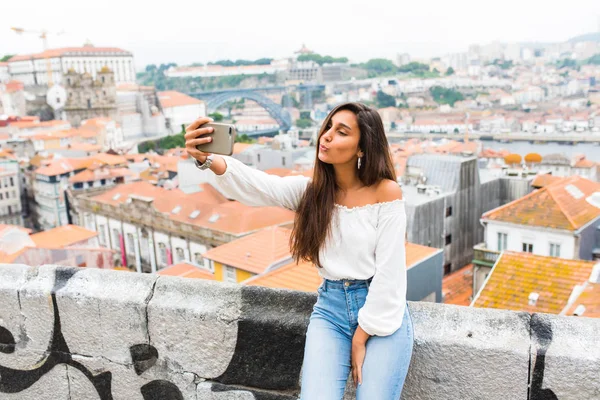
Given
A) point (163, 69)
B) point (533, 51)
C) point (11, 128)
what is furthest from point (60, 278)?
point (533, 51)

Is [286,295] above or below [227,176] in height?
below

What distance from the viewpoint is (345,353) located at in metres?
1.61

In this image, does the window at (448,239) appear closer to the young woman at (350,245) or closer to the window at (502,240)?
the window at (502,240)

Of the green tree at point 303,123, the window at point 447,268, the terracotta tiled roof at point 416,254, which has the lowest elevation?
the green tree at point 303,123

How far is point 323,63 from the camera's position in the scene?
121000 mm

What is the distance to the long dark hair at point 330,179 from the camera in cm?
165

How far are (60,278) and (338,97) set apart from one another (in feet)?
318

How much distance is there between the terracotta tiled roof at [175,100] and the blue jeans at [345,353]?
68.9 meters

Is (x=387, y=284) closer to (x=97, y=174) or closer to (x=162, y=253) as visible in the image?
(x=162, y=253)

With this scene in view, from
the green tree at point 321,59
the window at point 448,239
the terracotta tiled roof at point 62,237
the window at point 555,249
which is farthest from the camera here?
the green tree at point 321,59

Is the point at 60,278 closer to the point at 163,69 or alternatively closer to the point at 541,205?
the point at 541,205

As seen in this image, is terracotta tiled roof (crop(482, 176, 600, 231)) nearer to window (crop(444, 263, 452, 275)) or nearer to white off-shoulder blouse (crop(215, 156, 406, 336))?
window (crop(444, 263, 452, 275))

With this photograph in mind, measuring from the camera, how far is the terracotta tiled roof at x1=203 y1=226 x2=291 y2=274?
40.4 ft

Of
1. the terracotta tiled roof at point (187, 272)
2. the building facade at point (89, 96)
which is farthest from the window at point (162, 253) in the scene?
the building facade at point (89, 96)
